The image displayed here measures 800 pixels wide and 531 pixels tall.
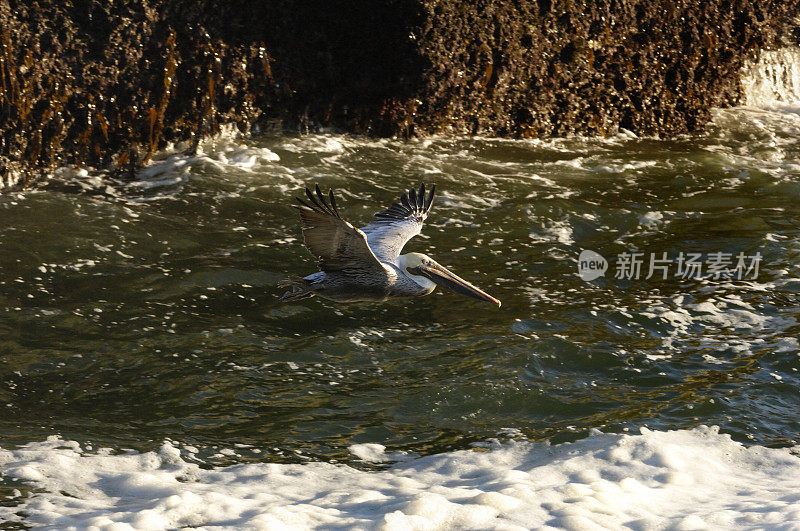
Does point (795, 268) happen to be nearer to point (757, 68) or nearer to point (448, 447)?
point (448, 447)

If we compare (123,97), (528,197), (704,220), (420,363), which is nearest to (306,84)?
(123,97)

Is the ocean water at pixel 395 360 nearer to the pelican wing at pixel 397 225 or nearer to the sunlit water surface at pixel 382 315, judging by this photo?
the sunlit water surface at pixel 382 315

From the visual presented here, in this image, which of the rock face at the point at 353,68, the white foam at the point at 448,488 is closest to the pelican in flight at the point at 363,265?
the white foam at the point at 448,488

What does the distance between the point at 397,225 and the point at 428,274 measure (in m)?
0.63

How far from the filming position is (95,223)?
316 inches

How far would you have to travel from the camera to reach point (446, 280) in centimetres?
631

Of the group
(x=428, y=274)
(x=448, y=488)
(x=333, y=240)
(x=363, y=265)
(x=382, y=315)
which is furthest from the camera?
(x=382, y=315)

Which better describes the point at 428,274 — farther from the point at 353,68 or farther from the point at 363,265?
the point at 353,68

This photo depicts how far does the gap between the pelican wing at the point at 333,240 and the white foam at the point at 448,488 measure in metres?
1.17

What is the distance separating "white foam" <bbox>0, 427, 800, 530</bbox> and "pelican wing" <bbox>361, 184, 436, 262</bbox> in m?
1.63

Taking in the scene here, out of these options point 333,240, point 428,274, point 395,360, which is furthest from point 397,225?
point 333,240

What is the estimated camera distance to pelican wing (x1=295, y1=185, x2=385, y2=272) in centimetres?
533

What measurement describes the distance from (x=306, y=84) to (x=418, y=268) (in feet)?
15.9

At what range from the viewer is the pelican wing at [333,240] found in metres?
5.33
